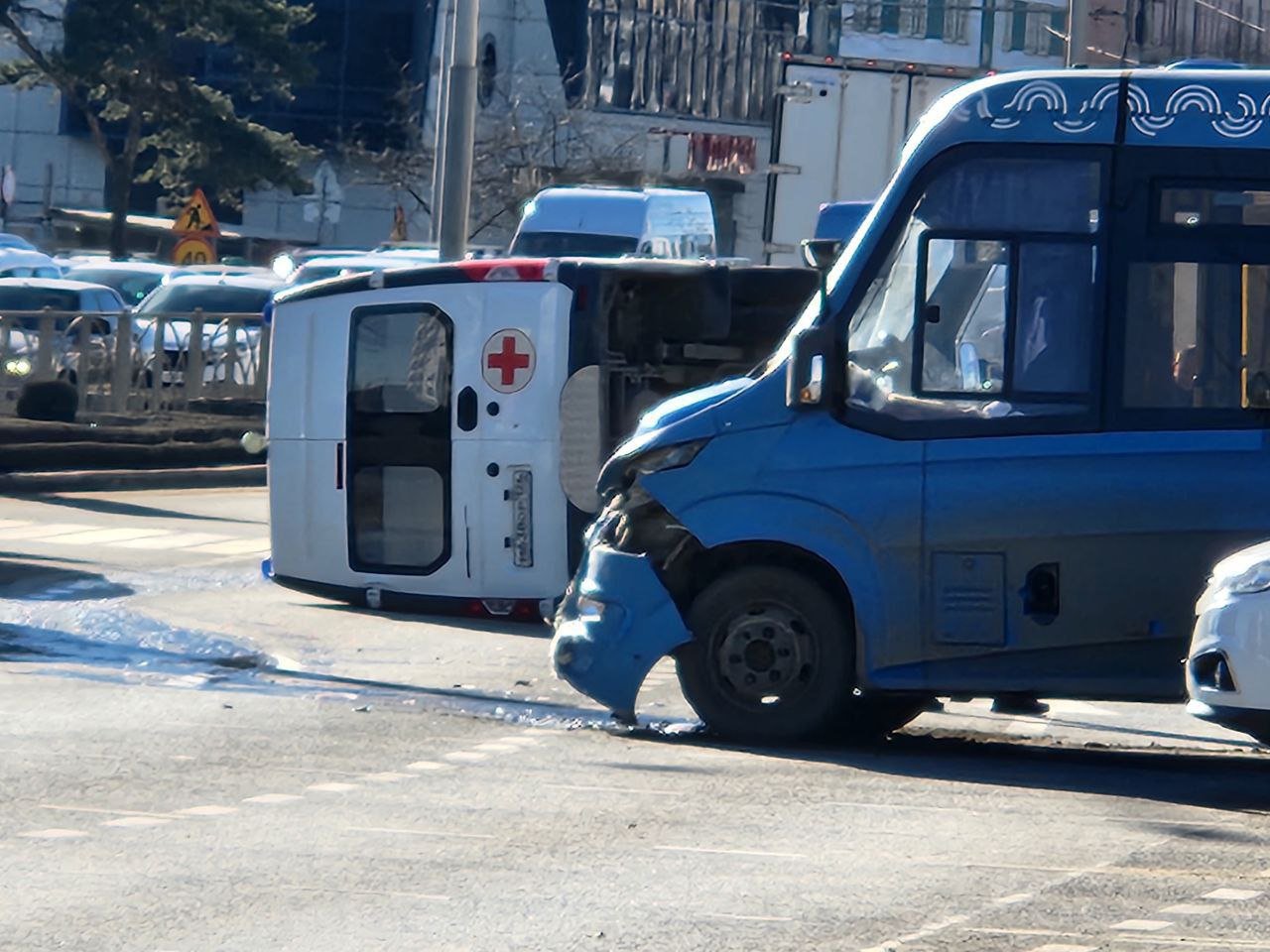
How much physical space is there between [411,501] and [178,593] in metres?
1.74

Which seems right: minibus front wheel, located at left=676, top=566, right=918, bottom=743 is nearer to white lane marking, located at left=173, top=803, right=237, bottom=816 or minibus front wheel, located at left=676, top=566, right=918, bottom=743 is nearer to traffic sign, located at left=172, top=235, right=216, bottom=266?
white lane marking, located at left=173, top=803, right=237, bottom=816

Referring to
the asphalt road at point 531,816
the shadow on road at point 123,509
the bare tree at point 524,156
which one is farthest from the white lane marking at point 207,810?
the bare tree at point 524,156

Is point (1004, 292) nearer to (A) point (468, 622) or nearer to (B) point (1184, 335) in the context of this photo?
(B) point (1184, 335)

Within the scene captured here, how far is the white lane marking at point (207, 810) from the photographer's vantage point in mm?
8164

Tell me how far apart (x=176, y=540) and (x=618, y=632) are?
27.2ft

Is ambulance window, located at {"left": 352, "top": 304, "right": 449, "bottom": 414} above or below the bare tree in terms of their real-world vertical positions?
below

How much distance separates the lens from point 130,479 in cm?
2203

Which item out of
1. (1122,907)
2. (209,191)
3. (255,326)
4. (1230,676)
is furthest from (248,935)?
(209,191)

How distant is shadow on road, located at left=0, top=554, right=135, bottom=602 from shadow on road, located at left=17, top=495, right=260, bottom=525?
3.52 meters

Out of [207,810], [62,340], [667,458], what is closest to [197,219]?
[62,340]

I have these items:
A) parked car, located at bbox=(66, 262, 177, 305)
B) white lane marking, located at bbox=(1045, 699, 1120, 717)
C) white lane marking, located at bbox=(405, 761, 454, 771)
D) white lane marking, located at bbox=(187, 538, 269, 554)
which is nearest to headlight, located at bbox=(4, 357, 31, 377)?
white lane marking, located at bbox=(187, 538, 269, 554)

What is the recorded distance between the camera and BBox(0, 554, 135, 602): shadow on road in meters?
14.5

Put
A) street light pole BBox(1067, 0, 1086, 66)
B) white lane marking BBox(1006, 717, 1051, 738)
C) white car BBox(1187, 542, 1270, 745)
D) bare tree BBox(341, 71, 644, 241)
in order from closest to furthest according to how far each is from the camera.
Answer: white car BBox(1187, 542, 1270, 745), white lane marking BBox(1006, 717, 1051, 738), street light pole BBox(1067, 0, 1086, 66), bare tree BBox(341, 71, 644, 241)

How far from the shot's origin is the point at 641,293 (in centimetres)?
1402
